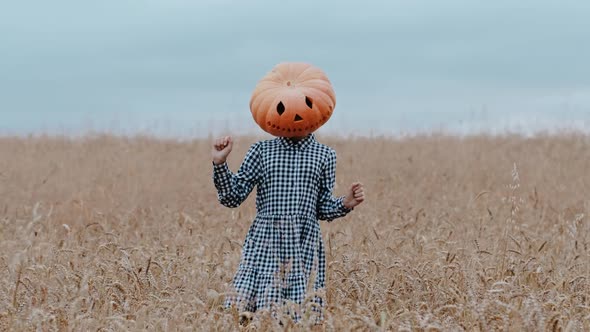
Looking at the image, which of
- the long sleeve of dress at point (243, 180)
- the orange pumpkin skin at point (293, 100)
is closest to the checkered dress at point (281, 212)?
the long sleeve of dress at point (243, 180)

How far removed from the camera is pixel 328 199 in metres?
5.04

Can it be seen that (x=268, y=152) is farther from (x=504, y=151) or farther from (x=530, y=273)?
(x=504, y=151)

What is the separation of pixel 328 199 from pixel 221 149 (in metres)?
0.72

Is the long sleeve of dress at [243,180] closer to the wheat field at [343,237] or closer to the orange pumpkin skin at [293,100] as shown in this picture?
the orange pumpkin skin at [293,100]

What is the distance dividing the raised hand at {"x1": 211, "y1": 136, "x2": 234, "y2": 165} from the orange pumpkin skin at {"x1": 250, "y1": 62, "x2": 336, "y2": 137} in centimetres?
24

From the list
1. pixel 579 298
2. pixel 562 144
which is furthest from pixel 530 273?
pixel 562 144

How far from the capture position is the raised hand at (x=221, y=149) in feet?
15.8

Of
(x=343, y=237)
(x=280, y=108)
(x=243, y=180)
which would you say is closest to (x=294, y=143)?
(x=280, y=108)

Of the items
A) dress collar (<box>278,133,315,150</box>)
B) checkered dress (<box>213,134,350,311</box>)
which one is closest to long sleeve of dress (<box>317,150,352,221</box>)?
checkered dress (<box>213,134,350,311</box>)

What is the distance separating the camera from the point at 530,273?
589 centimetres

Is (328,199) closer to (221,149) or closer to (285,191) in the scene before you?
(285,191)

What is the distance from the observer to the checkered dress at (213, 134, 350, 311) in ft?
16.1

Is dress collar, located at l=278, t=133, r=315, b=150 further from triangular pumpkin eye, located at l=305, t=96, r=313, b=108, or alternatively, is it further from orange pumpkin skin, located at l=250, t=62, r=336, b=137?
triangular pumpkin eye, located at l=305, t=96, r=313, b=108

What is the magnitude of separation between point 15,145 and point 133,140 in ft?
7.83
